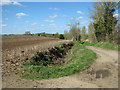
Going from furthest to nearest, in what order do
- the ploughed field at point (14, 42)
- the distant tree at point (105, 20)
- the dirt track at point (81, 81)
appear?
the distant tree at point (105, 20) → the ploughed field at point (14, 42) → the dirt track at point (81, 81)

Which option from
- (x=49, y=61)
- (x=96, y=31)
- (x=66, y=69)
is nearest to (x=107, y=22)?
(x=96, y=31)

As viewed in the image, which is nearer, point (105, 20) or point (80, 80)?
point (80, 80)

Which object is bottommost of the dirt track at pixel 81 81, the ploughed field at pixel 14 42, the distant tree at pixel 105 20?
the dirt track at pixel 81 81

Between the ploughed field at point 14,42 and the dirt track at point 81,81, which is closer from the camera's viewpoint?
the dirt track at point 81,81

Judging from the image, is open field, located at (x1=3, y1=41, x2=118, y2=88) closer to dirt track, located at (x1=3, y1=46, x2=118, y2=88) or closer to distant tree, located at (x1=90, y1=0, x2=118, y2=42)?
dirt track, located at (x1=3, y1=46, x2=118, y2=88)

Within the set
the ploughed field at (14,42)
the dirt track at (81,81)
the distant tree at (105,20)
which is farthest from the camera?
the distant tree at (105,20)

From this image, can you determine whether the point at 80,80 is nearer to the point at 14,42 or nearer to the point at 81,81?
the point at 81,81

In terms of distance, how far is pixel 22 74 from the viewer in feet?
16.0

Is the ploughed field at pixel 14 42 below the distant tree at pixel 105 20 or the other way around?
below

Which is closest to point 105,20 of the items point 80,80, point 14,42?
point 14,42

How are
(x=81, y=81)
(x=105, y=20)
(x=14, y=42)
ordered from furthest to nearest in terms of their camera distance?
(x=105, y=20) < (x=14, y=42) < (x=81, y=81)

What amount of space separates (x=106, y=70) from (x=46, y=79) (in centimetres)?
254

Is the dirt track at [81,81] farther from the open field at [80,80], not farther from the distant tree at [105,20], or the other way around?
the distant tree at [105,20]

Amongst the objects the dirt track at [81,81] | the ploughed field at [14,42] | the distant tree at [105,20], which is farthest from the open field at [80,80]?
the distant tree at [105,20]
